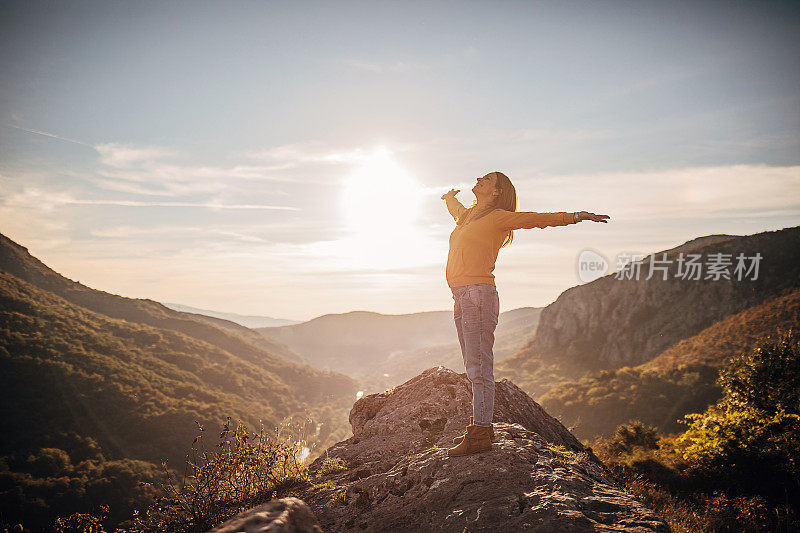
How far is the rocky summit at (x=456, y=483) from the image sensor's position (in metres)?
3.21

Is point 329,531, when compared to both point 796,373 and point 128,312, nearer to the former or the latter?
point 796,373

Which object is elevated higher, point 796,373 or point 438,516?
point 438,516

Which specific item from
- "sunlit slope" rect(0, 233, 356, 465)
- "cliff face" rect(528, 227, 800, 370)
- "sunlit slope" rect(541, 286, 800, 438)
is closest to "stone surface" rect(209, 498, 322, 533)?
"sunlit slope" rect(541, 286, 800, 438)

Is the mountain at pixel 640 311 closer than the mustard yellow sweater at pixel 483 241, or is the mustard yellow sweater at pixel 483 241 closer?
the mustard yellow sweater at pixel 483 241

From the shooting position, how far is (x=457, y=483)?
13.1 feet

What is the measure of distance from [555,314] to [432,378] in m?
83.1

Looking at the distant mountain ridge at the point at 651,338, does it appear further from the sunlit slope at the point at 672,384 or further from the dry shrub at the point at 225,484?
the dry shrub at the point at 225,484

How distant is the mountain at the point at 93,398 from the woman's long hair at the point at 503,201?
24796 millimetres

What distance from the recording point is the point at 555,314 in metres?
82.8

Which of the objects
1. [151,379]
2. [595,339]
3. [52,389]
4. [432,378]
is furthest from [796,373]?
[151,379]

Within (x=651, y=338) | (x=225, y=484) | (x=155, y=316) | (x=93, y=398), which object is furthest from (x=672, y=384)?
(x=155, y=316)

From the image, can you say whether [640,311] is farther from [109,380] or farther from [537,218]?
[109,380]

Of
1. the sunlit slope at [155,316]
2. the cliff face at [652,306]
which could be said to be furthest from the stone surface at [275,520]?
the sunlit slope at [155,316]

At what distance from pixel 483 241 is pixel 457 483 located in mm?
2784
